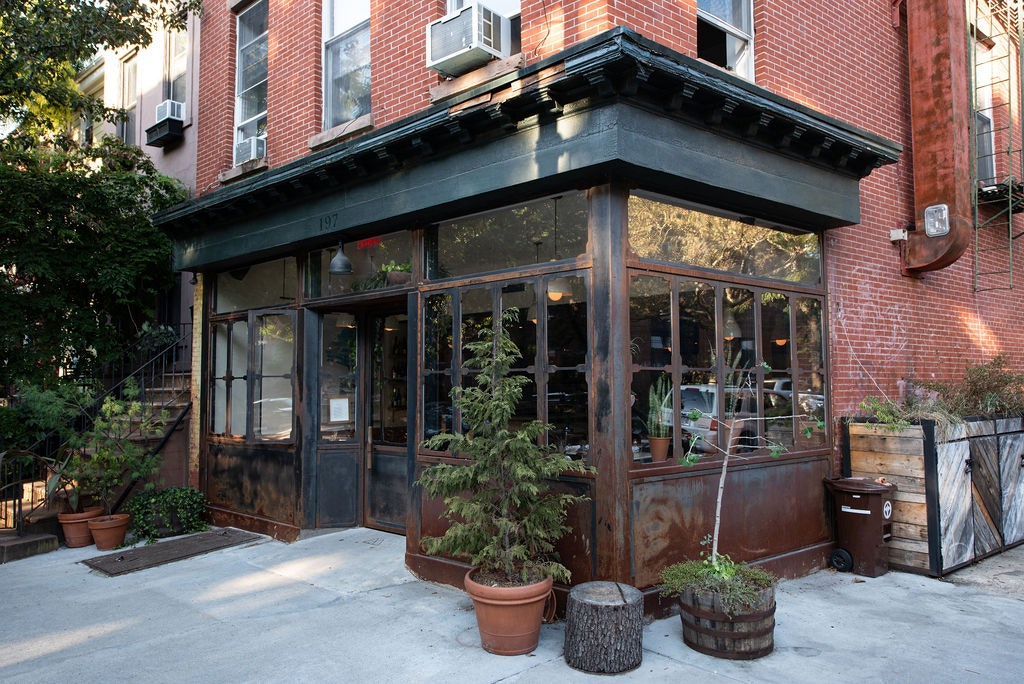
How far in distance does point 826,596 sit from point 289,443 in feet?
19.0

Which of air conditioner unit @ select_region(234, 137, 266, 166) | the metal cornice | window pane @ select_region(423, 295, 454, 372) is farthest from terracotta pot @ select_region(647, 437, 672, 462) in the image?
air conditioner unit @ select_region(234, 137, 266, 166)

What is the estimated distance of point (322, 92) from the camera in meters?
8.20

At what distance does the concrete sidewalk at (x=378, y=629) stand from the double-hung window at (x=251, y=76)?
556cm

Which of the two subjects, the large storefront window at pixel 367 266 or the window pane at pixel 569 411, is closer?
the window pane at pixel 569 411

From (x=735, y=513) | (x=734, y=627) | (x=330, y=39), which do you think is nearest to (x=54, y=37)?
(x=330, y=39)

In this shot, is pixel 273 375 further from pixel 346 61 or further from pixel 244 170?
pixel 346 61

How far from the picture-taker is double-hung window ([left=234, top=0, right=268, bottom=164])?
9.28 metres

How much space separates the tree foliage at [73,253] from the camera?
367 inches

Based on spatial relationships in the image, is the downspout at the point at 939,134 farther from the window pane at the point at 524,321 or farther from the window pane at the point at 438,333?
the window pane at the point at 438,333

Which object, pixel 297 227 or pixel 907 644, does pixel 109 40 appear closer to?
pixel 297 227

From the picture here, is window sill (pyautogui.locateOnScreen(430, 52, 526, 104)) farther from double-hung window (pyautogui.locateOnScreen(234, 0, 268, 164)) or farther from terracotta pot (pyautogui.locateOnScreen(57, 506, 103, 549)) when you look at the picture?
terracotta pot (pyautogui.locateOnScreen(57, 506, 103, 549))

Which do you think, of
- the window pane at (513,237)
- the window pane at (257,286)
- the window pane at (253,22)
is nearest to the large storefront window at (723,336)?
the window pane at (513,237)

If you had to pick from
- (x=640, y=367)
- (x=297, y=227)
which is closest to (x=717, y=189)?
(x=640, y=367)

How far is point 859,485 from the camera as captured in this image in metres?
6.53
